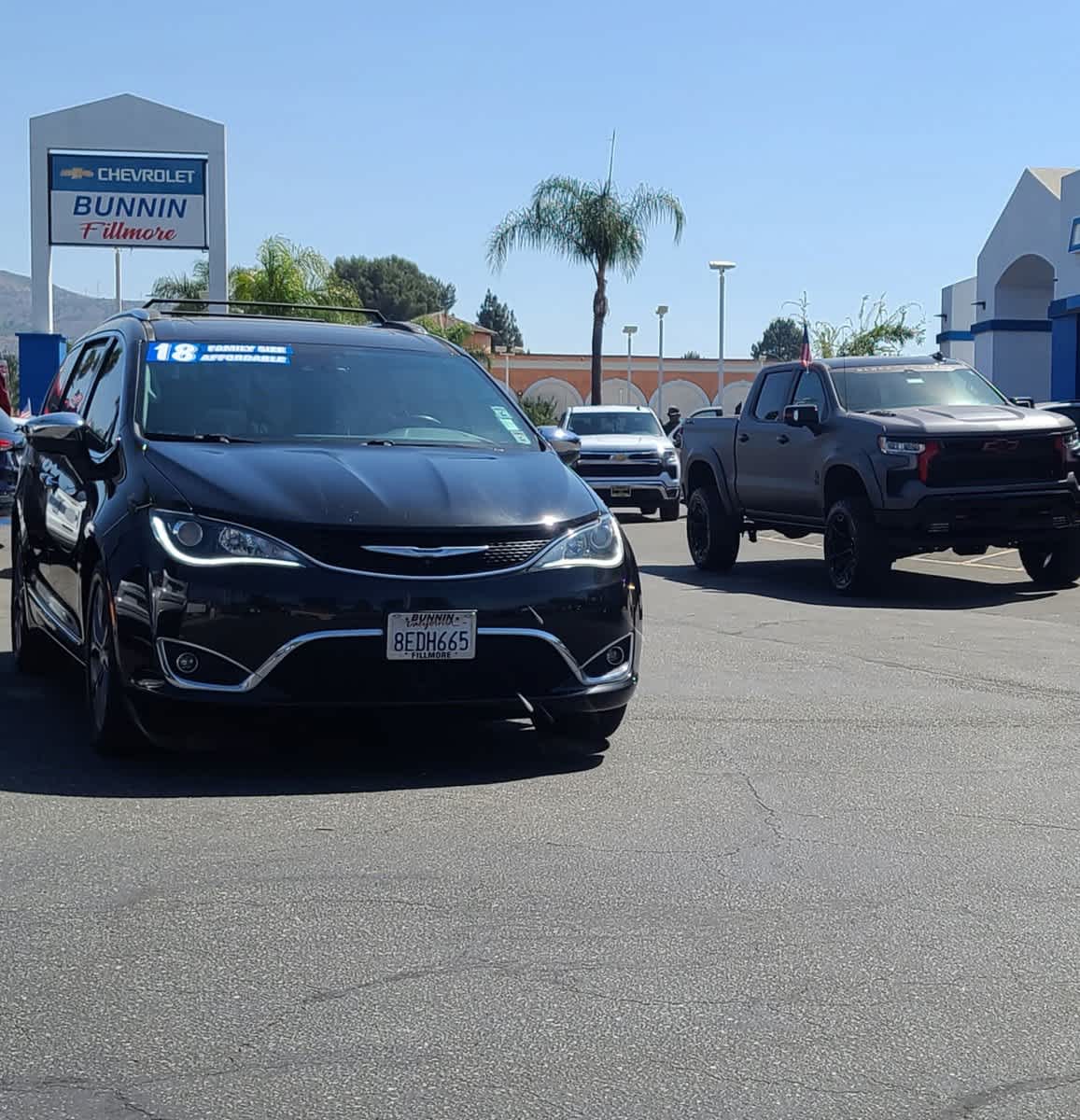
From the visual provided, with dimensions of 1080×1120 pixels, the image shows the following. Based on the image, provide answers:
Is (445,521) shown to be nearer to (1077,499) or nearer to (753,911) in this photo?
(753,911)

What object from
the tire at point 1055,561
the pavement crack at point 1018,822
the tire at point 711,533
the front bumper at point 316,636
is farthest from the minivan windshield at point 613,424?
the pavement crack at point 1018,822

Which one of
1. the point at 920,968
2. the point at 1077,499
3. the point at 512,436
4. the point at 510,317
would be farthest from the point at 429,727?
the point at 510,317

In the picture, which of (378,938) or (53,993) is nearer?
(53,993)

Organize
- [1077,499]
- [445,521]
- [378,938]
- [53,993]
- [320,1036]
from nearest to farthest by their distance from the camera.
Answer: [320,1036], [53,993], [378,938], [445,521], [1077,499]

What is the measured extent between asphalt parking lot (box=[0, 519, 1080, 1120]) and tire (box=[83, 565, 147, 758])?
11 centimetres

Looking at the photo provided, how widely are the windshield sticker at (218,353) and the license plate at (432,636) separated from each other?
78.9 inches

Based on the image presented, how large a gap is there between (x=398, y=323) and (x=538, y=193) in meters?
40.9

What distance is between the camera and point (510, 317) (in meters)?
149

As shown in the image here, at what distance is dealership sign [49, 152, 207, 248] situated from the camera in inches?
1337

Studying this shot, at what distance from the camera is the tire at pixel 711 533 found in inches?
657

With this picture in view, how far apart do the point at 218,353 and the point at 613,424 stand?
21.5 metres

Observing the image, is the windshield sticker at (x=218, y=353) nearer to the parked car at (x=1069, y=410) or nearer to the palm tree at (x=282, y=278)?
the parked car at (x=1069, y=410)

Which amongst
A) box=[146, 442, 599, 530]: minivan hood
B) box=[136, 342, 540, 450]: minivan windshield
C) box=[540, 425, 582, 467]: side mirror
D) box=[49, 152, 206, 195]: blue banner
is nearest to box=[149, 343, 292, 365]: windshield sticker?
box=[136, 342, 540, 450]: minivan windshield

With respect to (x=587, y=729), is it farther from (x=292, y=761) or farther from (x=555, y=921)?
(x=555, y=921)
